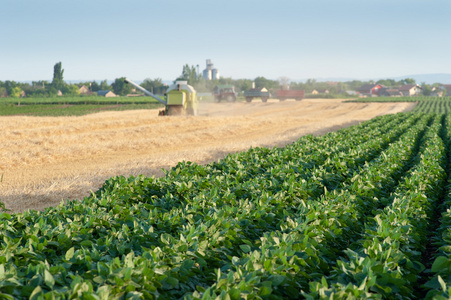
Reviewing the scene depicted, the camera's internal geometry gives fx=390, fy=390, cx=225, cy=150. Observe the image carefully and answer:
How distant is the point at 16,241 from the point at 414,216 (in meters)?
5.93

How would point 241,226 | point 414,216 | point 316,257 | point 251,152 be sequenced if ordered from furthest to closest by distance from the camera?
point 251,152 < point 414,216 < point 241,226 < point 316,257

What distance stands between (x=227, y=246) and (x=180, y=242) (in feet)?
2.23

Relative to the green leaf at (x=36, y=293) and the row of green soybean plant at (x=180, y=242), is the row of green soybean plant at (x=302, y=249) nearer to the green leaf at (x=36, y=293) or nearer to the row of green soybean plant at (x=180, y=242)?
the row of green soybean plant at (x=180, y=242)

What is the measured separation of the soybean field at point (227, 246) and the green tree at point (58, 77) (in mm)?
123185

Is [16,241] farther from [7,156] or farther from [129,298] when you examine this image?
[7,156]

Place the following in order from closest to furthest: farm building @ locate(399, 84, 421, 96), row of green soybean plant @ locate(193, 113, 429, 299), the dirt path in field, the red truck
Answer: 1. row of green soybean plant @ locate(193, 113, 429, 299)
2. the dirt path in field
3. the red truck
4. farm building @ locate(399, 84, 421, 96)

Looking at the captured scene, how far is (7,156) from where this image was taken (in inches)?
569

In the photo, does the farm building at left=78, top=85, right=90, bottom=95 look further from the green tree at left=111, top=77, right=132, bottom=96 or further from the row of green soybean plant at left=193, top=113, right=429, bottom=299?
the row of green soybean plant at left=193, top=113, right=429, bottom=299

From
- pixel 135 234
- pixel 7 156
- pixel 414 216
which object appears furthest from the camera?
pixel 7 156

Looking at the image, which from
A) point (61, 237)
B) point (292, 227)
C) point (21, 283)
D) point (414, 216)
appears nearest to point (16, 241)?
point (61, 237)

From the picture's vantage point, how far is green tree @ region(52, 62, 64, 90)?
11900cm

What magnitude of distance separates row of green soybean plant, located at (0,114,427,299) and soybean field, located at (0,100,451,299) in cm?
2

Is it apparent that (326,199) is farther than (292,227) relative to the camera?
Yes

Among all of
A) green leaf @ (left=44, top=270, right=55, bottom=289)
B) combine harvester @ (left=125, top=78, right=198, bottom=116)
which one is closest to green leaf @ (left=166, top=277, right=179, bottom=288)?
green leaf @ (left=44, top=270, right=55, bottom=289)
